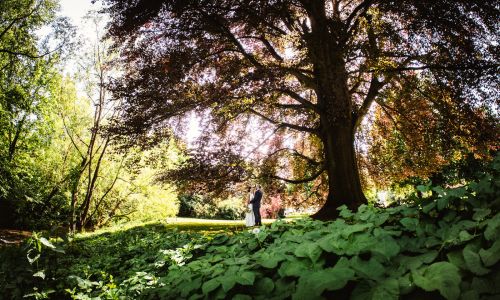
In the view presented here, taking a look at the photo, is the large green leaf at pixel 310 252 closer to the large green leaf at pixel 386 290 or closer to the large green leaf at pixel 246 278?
the large green leaf at pixel 246 278

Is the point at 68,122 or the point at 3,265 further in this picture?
the point at 68,122

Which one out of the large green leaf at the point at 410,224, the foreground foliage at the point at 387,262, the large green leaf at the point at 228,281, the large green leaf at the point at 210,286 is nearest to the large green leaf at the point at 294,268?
the foreground foliage at the point at 387,262

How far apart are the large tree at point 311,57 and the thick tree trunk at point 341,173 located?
28 mm

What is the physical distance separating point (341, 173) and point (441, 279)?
786 centimetres

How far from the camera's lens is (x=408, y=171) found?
12.1 m

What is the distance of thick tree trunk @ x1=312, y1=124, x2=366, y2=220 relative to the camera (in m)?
8.62

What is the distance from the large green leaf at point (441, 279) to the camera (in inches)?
47.1

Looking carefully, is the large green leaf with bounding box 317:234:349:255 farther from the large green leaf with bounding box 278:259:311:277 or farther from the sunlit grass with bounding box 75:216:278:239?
the sunlit grass with bounding box 75:216:278:239

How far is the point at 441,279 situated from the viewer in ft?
4.10

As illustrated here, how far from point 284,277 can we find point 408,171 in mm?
11757

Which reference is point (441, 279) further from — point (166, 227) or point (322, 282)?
point (166, 227)

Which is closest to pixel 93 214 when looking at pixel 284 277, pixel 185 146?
pixel 185 146

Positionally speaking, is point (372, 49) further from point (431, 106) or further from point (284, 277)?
point (284, 277)

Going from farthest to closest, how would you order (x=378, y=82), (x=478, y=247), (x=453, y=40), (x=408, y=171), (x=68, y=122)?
1. (x=68, y=122)
2. (x=408, y=171)
3. (x=378, y=82)
4. (x=453, y=40)
5. (x=478, y=247)
